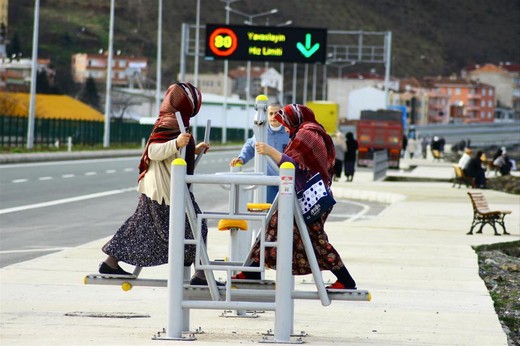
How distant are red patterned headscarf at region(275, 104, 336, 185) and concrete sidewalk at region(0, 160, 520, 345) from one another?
118 cm

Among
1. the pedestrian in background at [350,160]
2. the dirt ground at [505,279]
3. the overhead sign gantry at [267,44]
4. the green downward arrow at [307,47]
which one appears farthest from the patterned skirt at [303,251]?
the green downward arrow at [307,47]

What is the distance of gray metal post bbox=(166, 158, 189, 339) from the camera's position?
9.70m

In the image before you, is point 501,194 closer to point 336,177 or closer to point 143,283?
point 336,177

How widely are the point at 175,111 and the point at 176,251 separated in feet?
3.72

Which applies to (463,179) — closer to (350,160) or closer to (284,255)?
(350,160)

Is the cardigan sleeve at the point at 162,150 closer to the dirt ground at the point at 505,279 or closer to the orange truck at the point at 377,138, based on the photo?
the dirt ground at the point at 505,279

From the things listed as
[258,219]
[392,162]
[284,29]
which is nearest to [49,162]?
[284,29]

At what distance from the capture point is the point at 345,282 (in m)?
10.5

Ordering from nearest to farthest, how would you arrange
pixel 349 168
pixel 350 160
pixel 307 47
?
1. pixel 349 168
2. pixel 350 160
3. pixel 307 47

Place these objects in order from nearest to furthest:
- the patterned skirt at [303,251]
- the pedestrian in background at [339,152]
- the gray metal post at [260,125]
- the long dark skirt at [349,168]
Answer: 1. the patterned skirt at [303,251]
2. the gray metal post at [260,125]
3. the pedestrian in background at [339,152]
4. the long dark skirt at [349,168]

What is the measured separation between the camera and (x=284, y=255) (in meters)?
9.78

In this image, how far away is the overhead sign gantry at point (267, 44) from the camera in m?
53.2

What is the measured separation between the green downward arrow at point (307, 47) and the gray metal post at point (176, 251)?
4379cm

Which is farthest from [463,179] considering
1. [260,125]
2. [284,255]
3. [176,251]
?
[176,251]
